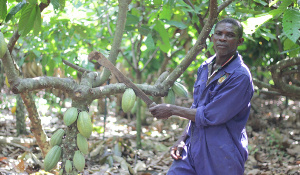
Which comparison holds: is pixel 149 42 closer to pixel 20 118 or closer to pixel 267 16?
pixel 267 16

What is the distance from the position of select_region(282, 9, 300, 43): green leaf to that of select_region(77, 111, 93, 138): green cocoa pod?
3.65 ft

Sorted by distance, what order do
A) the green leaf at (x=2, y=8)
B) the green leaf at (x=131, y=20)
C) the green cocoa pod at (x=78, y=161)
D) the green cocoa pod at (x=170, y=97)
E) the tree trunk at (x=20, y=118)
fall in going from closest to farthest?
the green leaf at (x=2, y=8)
the green cocoa pod at (x=78, y=161)
the green cocoa pod at (x=170, y=97)
the green leaf at (x=131, y=20)
the tree trunk at (x=20, y=118)

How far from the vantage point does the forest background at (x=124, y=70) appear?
1.86 meters

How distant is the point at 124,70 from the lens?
6.00 metres

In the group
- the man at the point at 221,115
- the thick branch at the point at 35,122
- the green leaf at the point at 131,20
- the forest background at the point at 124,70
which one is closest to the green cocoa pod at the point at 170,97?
the forest background at the point at 124,70

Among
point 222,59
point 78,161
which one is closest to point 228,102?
point 222,59

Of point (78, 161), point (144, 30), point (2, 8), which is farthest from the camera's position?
point (144, 30)

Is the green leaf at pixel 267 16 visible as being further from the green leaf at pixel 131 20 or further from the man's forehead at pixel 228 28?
the green leaf at pixel 131 20

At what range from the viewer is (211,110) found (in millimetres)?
1621

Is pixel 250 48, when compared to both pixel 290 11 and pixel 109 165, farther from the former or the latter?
pixel 290 11

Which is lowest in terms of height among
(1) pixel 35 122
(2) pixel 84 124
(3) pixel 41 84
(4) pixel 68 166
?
(4) pixel 68 166

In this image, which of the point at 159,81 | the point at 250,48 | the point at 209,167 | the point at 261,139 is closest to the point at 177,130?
the point at 261,139

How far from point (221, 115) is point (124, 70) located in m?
4.50

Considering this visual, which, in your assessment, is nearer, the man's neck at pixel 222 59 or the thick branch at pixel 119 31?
the man's neck at pixel 222 59
